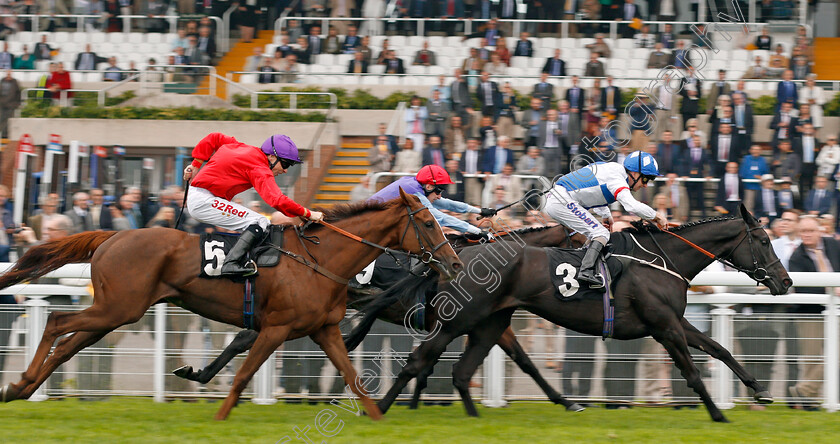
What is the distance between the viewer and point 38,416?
6539mm

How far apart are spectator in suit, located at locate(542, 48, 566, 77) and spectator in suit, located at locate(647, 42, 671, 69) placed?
136 centimetres

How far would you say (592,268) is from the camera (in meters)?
6.90

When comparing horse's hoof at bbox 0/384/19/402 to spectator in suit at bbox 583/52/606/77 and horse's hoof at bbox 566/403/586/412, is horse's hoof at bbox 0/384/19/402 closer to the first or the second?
horse's hoof at bbox 566/403/586/412

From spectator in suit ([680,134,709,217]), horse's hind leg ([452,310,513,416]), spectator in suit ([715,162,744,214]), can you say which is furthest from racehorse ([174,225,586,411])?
spectator in suit ([715,162,744,214])

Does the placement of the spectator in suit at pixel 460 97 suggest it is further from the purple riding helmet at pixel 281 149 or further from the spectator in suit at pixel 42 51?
the spectator in suit at pixel 42 51

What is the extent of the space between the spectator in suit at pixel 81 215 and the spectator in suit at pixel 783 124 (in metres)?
8.05

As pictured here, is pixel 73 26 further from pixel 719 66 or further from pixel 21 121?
pixel 719 66

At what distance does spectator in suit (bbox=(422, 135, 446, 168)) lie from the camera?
472 inches

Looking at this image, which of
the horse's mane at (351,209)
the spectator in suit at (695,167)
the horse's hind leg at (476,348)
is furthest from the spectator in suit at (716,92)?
the horse's mane at (351,209)

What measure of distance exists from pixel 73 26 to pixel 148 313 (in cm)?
1222

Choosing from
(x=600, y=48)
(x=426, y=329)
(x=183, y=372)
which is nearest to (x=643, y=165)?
(x=426, y=329)

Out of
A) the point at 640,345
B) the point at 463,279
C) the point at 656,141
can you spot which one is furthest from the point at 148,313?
the point at 656,141

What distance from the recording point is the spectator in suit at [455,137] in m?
12.3

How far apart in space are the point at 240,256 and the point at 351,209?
32.2 inches
